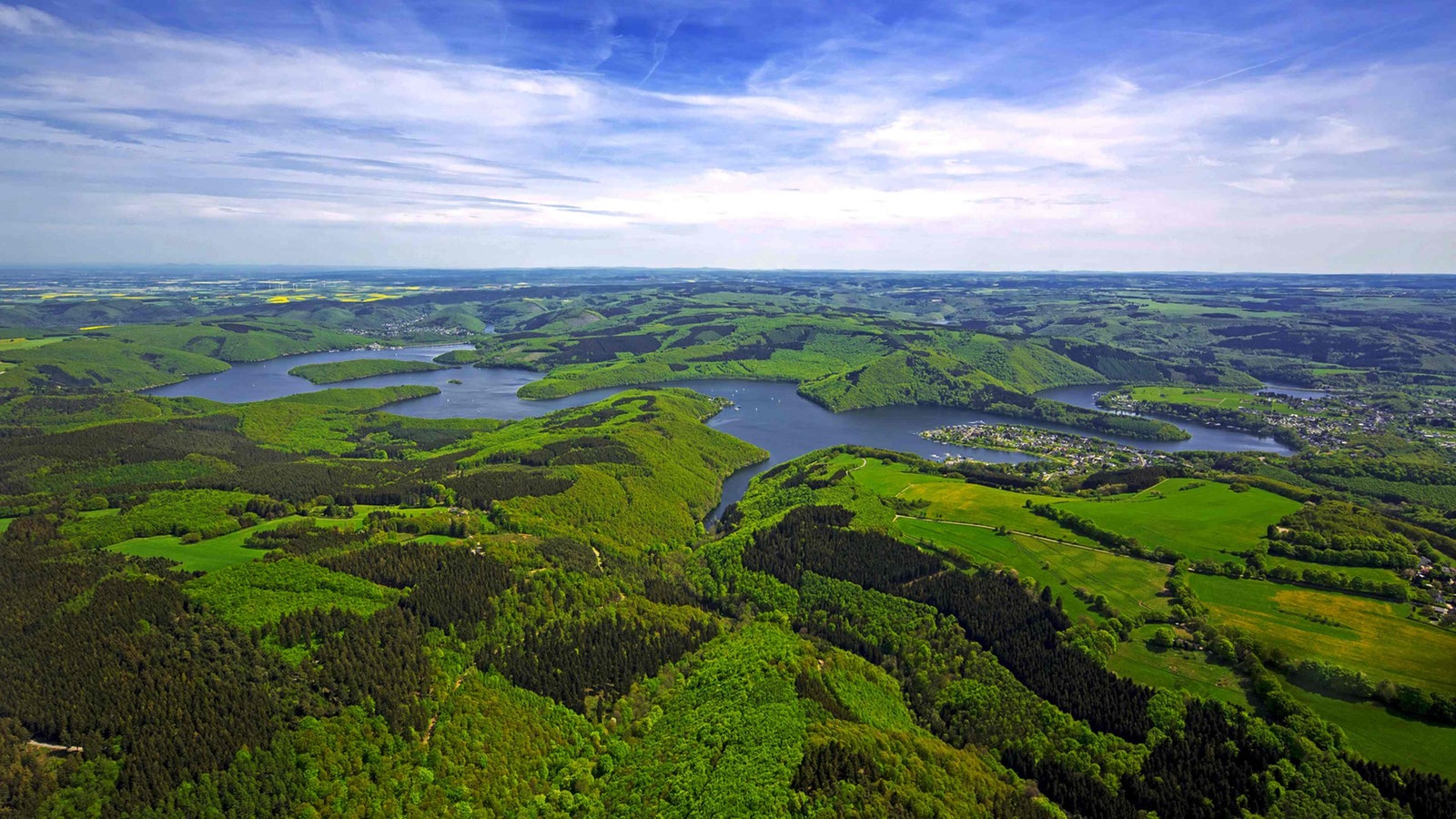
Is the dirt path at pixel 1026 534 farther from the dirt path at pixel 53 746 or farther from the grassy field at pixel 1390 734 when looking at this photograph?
the dirt path at pixel 53 746

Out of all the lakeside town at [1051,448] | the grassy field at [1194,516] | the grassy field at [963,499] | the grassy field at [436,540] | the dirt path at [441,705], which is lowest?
the lakeside town at [1051,448]

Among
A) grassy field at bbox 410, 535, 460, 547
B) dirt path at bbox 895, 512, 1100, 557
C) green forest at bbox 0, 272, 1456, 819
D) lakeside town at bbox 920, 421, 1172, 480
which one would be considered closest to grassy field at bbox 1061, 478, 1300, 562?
green forest at bbox 0, 272, 1456, 819

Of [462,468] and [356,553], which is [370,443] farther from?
[356,553]

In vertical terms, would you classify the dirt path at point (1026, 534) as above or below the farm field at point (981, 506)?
below

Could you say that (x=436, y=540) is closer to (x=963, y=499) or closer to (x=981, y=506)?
(x=963, y=499)

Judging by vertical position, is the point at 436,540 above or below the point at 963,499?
above

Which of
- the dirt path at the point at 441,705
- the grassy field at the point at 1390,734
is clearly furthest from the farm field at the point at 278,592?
the grassy field at the point at 1390,734

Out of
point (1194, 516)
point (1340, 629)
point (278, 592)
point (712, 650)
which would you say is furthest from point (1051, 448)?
point (278, 592)
